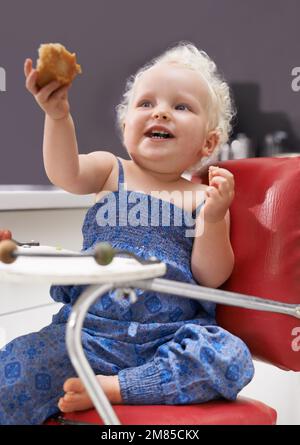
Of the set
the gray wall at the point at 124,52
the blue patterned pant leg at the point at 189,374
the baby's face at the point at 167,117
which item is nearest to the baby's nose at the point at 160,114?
the baby's face at the point at 167,117

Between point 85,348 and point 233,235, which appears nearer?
point 85,348

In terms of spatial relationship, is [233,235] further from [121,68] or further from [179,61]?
[121,68]

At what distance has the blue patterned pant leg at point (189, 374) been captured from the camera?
3.06 feet

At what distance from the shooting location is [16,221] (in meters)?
1.62

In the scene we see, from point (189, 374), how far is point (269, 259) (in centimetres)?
26

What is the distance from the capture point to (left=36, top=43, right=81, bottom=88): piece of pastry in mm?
786

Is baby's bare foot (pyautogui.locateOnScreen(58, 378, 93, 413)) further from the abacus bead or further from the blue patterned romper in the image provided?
the abacus bead

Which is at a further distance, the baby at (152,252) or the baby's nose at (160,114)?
the baby's nose at (160,114)

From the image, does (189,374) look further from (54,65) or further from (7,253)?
(54,65)

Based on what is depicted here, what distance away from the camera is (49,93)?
2.70 feet

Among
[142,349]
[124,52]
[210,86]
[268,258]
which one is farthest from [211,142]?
[124,52]

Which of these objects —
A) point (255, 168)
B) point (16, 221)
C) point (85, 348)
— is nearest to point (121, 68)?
point (16, 221)

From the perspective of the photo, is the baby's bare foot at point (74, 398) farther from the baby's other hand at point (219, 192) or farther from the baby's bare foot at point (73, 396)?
the baby's other hand at point (219, 192)
